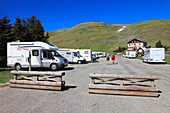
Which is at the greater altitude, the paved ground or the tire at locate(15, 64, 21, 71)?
the tire at locate(15, 64, 21, 71)

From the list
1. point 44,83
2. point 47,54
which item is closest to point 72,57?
point 47,54

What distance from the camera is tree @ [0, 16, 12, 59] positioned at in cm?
1922

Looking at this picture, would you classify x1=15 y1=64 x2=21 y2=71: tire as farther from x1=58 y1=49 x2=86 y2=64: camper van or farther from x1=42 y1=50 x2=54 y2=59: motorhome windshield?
x1=58 y1=49 x2=86 y2=64: camper van

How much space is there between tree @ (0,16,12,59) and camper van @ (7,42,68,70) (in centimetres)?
529

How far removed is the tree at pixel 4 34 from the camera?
1922 cm

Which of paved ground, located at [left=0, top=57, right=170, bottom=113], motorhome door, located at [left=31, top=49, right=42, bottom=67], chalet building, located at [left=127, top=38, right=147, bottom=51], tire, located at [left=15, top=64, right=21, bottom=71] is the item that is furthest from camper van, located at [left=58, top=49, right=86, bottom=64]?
chalet building, located at [left=127, top=38, right=147, bottom=51]

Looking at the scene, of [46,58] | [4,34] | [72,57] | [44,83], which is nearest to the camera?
[44,83]

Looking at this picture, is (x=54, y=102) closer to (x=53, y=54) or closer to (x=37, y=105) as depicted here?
(x=37, y=105)

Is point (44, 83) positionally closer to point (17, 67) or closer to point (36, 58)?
point (36, 58)

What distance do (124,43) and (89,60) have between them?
79.9 metres

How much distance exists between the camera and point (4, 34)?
19.4 meters

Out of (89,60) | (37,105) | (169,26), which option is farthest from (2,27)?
(169,26)

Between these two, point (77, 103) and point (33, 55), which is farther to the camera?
point (33, 55)

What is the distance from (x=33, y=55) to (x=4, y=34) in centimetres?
814
